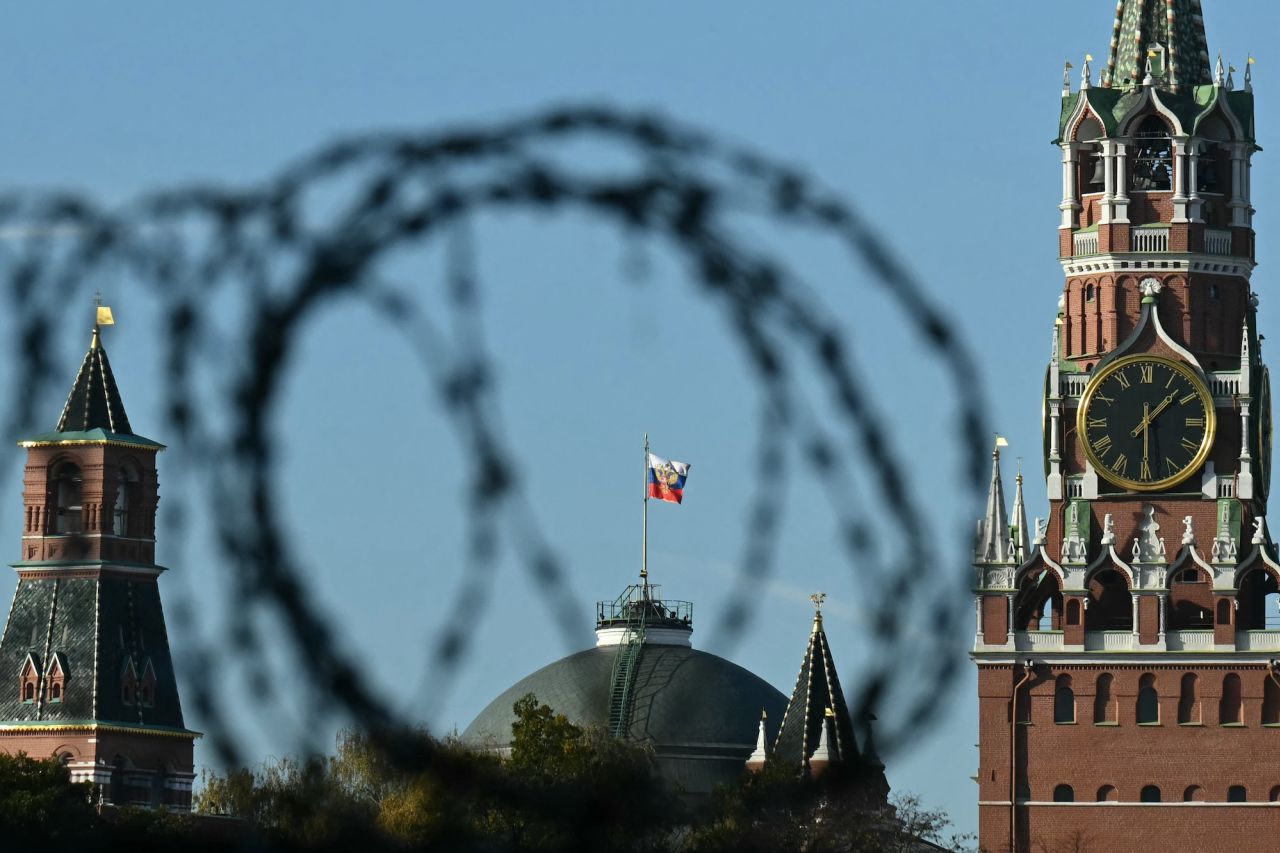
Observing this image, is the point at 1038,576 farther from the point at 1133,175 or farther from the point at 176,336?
the point at 176,336

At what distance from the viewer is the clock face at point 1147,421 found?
589 ft

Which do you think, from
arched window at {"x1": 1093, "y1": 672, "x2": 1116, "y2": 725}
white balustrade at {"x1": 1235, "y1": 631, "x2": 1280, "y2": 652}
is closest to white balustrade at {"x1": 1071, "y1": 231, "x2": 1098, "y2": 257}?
white balustrade at {"x1": 1235, "y1": 631, "x2": 1280, "y2": 652}

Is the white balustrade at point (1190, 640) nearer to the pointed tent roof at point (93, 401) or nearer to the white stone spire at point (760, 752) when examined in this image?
the white stone spire at point (760, 752)

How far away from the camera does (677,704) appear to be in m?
182

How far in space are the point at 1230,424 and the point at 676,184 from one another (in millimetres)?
149123

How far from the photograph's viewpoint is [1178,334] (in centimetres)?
18175

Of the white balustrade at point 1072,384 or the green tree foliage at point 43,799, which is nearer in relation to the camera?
the green tree foliage at point 43,799

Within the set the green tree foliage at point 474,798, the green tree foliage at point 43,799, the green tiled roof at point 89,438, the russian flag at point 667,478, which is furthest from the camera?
the green tiled roof at point 89,438

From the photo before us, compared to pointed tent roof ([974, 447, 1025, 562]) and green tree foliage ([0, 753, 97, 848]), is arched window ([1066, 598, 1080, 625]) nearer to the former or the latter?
pointed tent roof ([974, 447, 1025, 562])

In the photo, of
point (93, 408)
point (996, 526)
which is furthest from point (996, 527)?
point (93, 408)

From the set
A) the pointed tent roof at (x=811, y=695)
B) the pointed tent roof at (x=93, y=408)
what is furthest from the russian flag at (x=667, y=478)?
the pointed tent roof at (x=93, y=408)

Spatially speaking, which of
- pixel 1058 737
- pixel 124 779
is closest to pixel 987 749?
pixel 1058 737

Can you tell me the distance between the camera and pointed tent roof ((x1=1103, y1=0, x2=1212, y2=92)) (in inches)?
7259

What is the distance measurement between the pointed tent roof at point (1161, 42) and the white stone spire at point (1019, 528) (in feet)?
64.8
